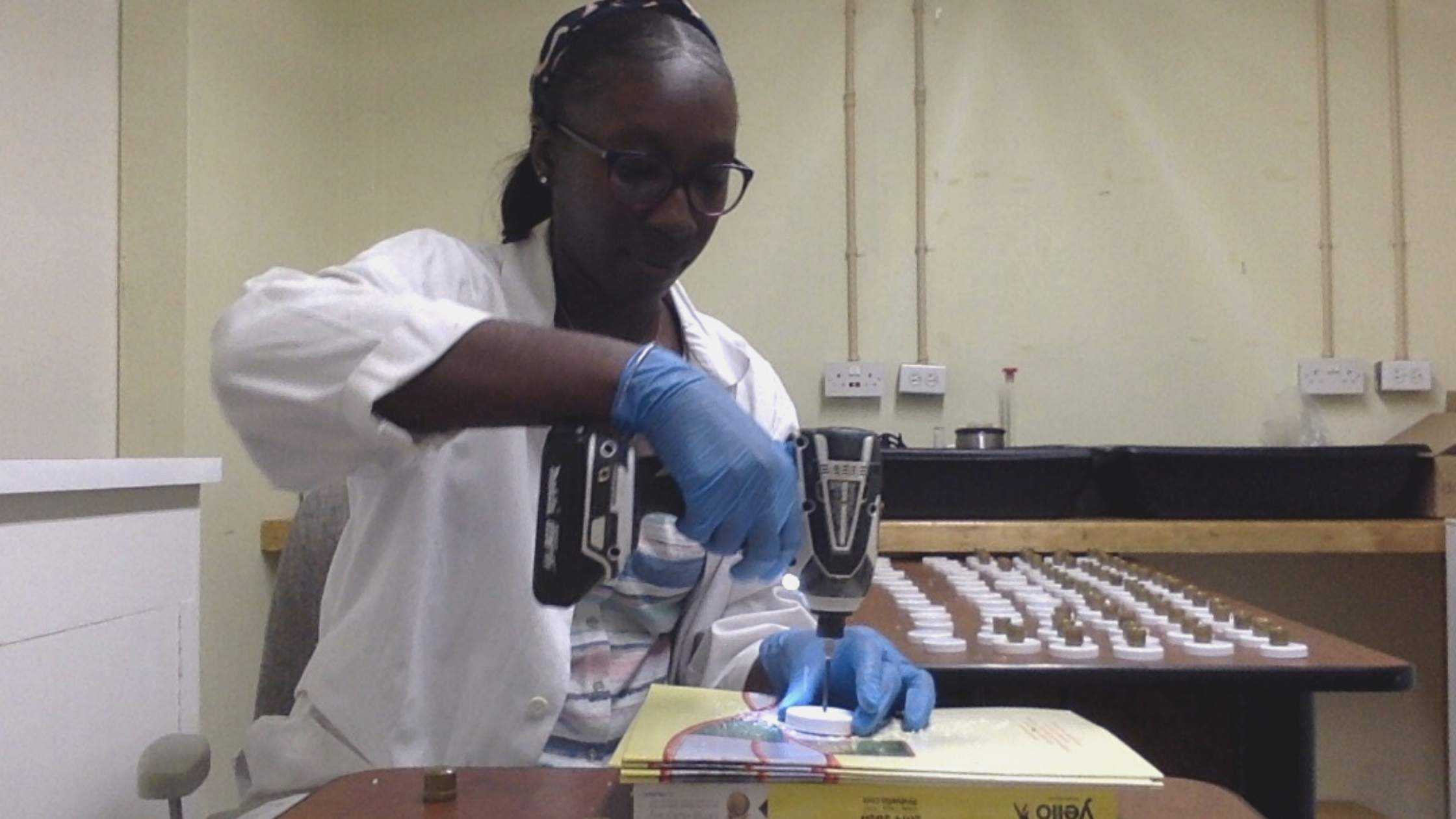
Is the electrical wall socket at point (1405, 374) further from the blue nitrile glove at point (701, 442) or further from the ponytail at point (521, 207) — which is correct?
the blue nitrile glove at point (701, 442)

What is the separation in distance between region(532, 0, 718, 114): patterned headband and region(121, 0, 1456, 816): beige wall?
1.51m

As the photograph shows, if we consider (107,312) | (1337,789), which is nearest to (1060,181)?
(1337,789)

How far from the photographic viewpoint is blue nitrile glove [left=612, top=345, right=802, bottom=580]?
2.42 ft

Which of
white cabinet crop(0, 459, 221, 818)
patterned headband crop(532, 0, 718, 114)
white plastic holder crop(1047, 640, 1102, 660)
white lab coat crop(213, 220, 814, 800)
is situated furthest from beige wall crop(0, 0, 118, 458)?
white plastic holder crop(1047, 640, 1102, 660)

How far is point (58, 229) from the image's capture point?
1840 millimetres

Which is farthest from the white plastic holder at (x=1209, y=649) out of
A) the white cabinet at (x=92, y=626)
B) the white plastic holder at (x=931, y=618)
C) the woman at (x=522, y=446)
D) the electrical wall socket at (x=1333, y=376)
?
the electrical wall socket at (x=1333, y=376)

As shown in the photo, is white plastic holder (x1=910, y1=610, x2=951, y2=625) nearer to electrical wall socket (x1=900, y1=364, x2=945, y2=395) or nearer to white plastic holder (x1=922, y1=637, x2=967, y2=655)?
white plastic holder (x1=922, y1=637, x2=967, y2=655)

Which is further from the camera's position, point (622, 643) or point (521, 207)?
point (521, 207)

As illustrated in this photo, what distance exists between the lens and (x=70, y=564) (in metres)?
1.14

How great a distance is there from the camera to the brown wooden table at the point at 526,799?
0.67 metres

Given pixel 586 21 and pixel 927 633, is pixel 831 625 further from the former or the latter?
pixel 586 21

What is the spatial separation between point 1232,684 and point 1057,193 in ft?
5.67

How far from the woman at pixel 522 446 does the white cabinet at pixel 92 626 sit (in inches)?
8.7

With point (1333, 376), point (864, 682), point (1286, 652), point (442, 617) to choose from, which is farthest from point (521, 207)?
point (1333, 376)
